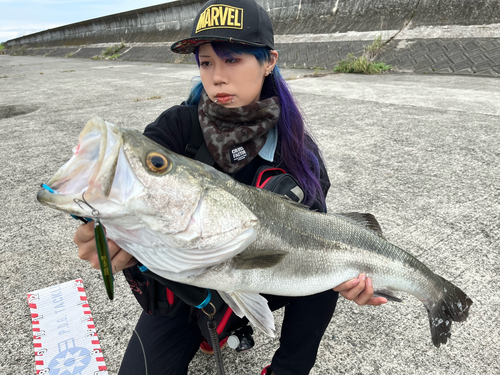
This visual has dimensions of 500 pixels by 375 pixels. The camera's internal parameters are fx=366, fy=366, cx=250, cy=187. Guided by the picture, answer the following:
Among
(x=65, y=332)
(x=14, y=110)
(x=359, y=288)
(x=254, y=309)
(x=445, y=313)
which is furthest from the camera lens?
(x=14, y=110)

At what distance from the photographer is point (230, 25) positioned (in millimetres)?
1679

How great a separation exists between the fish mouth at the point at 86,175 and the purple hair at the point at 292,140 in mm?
1023

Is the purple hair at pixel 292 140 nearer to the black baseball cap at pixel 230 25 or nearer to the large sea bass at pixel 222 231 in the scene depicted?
the black baseball cap at pixel 230 25

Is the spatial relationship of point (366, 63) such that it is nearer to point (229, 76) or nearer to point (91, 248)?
point (229, 76)

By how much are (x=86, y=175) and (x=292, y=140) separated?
1.17 m

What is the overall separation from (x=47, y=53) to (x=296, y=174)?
32.5 metres

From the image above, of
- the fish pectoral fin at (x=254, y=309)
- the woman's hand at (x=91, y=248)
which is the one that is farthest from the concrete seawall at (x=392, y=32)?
the woman's hand at (x=91, y=248)

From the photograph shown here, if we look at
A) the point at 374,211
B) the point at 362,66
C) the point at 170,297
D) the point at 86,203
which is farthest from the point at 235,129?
the point at 362,66

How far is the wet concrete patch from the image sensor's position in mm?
6887

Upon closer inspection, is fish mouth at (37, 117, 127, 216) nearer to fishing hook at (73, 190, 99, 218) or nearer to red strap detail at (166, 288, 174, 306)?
fishing hook at (73, 190, 99, 218)

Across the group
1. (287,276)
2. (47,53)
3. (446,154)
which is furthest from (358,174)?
(47,53)

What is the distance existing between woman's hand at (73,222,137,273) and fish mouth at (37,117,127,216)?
0.22 m

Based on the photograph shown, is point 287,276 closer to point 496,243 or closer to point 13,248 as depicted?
point 496,243

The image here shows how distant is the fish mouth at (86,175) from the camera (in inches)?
38.0
